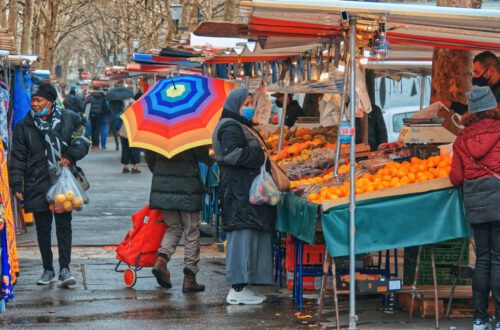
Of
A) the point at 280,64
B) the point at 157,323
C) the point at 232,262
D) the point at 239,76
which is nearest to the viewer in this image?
the point at 157,323

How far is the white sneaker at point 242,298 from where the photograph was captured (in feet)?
32.1

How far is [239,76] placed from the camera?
15297mm

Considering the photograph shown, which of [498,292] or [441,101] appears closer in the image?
[498,292]

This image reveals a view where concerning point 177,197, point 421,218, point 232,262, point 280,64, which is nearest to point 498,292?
point 421,218

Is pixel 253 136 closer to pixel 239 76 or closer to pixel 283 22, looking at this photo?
pixel 283 22

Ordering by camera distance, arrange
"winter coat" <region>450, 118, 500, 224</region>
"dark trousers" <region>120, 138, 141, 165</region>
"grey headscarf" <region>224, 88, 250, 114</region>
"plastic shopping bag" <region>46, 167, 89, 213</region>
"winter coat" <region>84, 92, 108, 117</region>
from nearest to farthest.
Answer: "winter coat" <region>450, 118, 500, 224</region>, "grey headscarf" <region>224, 88, 250, 114</region>, "plastic shopping bag" <region>46, 167, 89, 213</region>, "dark trousers" <region>120, 138, 141, 165</region>, "winter coat" <region>84, 92, 108, 117</region>

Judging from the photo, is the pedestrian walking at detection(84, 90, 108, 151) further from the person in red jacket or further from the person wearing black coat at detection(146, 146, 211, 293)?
the person in red jacket

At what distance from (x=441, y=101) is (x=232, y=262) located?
3236 mm

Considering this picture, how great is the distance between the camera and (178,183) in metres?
10.4

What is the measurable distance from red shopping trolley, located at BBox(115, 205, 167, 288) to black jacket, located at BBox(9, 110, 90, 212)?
3.05 ft

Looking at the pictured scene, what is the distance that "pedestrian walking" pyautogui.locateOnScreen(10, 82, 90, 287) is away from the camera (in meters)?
10.5

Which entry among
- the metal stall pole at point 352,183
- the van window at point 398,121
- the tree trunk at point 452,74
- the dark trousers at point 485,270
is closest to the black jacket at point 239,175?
the metal stall pole at point 352,183

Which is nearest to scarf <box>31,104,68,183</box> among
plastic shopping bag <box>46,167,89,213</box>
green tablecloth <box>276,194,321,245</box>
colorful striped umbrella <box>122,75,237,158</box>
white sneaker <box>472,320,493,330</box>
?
plastic shopping bag <box>46,167,89,213</box>

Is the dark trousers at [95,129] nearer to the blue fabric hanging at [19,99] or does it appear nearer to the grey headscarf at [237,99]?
the blue fabric hanging at [19,99]
